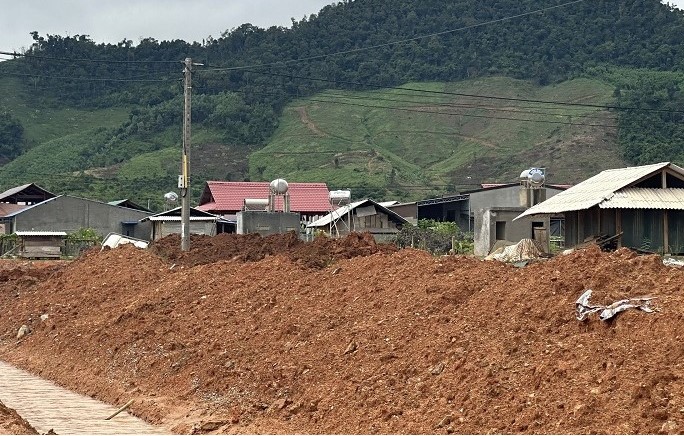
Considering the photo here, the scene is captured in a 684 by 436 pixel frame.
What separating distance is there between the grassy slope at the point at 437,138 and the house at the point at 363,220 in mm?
34853

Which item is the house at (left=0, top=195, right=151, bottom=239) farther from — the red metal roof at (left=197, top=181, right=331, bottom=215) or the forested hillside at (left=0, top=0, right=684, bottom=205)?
the forested hillside at (left=0, top=0, right=684, bottom=205)

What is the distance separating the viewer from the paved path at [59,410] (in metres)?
15.3

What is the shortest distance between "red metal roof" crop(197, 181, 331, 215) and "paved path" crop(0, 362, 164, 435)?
41536mm

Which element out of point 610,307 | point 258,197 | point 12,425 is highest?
point 258,197

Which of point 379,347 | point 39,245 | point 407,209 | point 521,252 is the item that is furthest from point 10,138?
point 379,347

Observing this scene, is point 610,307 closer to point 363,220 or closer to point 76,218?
point 363,220

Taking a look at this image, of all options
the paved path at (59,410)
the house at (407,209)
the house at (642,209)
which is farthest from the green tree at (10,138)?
the paved path at (59,410)

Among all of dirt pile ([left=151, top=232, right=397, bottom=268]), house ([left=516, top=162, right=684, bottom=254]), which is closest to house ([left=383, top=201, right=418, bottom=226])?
dirt pile ([left=151, top=232, right=397, bottom=268])

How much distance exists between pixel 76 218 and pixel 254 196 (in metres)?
10.5

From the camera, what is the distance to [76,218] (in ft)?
198

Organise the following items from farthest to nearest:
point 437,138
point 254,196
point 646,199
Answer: point 437,138 → point 254,196 → point 646,199

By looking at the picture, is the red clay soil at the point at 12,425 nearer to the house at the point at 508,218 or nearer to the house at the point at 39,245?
the house at the point at 508,218

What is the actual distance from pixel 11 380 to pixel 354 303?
324 inches

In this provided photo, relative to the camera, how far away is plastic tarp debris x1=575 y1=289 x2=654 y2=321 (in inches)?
451
